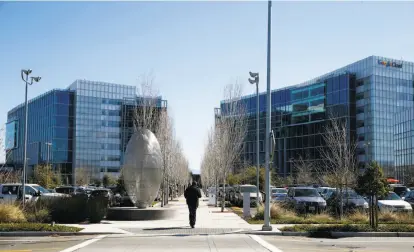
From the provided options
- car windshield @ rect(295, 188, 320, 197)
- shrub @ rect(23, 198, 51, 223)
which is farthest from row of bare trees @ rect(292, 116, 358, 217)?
shrub @ rect(23, 198, 51, 223)

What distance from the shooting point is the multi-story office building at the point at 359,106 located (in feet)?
260

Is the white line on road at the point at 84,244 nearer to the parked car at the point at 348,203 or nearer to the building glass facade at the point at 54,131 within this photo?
the parked car at the point at 348,203

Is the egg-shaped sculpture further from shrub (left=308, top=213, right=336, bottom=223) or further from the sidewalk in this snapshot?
shrub (left=308, top=213, right=336, bottom=223)

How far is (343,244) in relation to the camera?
15727mm

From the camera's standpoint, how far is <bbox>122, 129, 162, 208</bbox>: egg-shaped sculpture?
24.6 meters

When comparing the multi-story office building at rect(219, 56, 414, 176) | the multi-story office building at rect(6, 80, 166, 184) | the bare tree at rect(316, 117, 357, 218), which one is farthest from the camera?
the multi-story office building at rect(6, 80, 166, 184)

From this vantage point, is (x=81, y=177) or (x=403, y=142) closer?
(x=403, y=142)

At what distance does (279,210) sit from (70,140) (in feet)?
290

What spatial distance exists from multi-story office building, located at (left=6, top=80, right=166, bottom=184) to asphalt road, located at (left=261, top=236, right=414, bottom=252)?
8561 centimetres

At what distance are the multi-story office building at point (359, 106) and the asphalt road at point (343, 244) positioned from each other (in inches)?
2427

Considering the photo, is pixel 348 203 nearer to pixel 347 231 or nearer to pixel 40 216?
pixel 347 231

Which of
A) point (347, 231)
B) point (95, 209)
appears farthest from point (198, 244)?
point (95, 209)

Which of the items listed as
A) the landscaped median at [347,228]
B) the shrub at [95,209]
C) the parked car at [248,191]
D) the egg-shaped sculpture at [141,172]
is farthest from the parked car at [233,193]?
the shrub at [95,209]

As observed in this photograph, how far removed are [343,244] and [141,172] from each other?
38.2 feet
